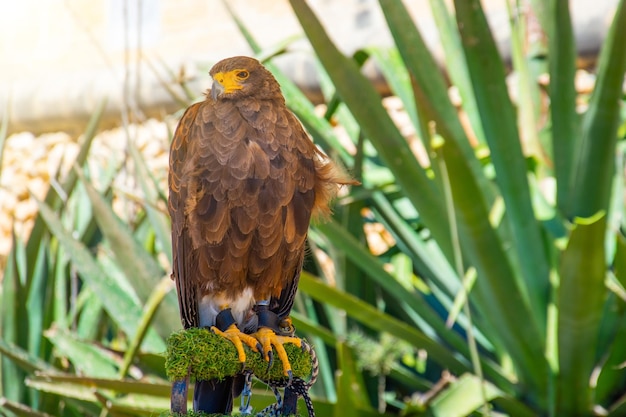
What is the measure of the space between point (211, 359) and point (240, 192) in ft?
0.86

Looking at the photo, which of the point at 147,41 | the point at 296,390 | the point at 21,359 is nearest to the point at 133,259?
the point at 21,359

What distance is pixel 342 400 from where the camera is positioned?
6.31ft

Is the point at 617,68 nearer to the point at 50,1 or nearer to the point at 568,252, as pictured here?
the point at 568,252

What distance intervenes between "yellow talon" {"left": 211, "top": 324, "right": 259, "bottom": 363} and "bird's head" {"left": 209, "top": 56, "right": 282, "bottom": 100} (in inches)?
13.7

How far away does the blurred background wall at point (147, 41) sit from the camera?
14.6ft

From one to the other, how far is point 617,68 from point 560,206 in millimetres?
415

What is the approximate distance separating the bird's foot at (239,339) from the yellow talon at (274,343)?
11mm

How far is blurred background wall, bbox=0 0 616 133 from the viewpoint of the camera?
4445mm

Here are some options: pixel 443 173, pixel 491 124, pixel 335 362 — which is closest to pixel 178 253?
pixel 443 173

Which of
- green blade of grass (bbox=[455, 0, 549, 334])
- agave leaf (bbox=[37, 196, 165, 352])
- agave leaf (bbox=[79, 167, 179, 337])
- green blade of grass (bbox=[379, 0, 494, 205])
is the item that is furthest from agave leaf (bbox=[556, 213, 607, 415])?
agave leaf (bbox=[37, 196, 165, 352])

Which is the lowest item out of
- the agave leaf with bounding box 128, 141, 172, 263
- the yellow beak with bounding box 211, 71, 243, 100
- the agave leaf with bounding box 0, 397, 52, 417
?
the agave leaf with bounding box 0, 397, 52, 417

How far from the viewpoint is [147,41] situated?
6.62 m

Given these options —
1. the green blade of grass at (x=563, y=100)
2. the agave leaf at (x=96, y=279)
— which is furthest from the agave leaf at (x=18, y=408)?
the green blade of grass at (x=563, y=100)

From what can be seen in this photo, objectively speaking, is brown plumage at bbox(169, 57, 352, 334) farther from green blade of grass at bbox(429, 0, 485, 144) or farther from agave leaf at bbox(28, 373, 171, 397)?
green blade of grass at bbox(429, 0, 485, 144)
